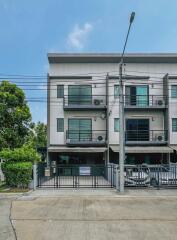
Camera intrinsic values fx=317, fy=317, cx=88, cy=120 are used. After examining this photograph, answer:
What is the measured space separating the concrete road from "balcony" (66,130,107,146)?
1359cm

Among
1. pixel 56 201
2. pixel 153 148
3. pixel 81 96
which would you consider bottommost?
pixel 56 201

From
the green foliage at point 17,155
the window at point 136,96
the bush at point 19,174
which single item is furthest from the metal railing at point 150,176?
the window at point 136,96

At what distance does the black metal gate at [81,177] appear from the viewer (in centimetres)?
2061

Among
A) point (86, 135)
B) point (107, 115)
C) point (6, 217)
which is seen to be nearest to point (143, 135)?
point (107, 115)

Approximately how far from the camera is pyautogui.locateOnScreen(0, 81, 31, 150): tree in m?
26.1

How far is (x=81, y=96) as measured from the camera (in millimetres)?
31469

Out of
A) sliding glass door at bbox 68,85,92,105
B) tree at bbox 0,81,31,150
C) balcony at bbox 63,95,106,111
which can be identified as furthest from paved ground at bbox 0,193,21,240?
sliding glass door at bbox 68,85,92,105

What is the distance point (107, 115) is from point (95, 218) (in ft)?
64.7

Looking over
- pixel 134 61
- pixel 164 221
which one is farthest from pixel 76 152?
pixel 164 221

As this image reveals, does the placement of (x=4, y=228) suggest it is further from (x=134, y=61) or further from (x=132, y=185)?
(x=134, y=61)

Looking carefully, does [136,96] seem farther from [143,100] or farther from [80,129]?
[80,129]

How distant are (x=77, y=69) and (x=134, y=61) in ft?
19.7

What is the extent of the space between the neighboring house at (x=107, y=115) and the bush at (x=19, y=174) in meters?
10.8

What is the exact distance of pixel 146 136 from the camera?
1232 inches
